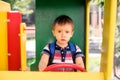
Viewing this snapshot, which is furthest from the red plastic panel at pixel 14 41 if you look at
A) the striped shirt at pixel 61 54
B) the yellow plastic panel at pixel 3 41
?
the striped shirt at pixel 61 54

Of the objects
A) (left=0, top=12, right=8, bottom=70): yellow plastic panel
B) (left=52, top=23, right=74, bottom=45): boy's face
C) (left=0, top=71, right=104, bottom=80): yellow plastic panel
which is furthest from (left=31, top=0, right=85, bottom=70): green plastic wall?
(left=0, top=71, right=104, bottom=80): yellow plastic panel

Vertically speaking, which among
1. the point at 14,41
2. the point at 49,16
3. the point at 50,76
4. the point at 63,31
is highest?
the point at 49,16

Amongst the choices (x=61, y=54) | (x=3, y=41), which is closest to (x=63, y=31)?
(x=61, y=54)

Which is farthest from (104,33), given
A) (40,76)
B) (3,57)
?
(3,57)

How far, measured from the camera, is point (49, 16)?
3.48m

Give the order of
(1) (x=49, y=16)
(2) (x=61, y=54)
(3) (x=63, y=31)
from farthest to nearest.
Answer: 1. (1) (x=49, y=16)
2. (2) (x=61, y=54)
3. (3) (x=63, y=31)

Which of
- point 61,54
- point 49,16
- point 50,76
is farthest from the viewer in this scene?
point 49,16

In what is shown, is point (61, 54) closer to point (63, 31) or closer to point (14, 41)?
point (63, 31)

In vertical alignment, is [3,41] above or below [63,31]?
below

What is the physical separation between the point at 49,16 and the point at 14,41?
0.68m

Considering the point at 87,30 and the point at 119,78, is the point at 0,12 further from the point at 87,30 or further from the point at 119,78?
the point at 119,78

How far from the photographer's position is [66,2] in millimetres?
3531

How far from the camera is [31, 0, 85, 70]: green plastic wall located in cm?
347

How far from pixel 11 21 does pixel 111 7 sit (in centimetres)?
222
